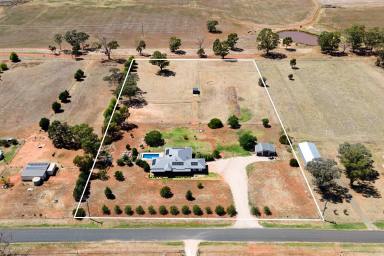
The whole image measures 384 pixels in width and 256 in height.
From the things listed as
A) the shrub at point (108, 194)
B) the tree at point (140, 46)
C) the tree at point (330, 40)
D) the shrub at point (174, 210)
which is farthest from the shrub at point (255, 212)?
the tree at point (330, 40)

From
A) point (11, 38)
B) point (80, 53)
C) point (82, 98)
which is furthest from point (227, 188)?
point (11, 38)

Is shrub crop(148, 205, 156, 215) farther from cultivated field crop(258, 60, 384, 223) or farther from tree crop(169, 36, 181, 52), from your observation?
tree crop(169, 36, 181, 52)

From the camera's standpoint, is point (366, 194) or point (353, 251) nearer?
point (353, 251)

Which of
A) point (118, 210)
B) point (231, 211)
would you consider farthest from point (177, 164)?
point (231, 211)

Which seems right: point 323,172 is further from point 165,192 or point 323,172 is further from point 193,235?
point 165,192

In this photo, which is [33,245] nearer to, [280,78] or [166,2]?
[280,78]

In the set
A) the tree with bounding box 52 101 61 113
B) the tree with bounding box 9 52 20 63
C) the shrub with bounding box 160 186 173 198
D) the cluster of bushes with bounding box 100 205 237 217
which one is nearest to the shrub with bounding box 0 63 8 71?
the tree with bounding box 9 52 20 63

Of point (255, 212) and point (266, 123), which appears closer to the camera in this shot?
point (255, 212)
